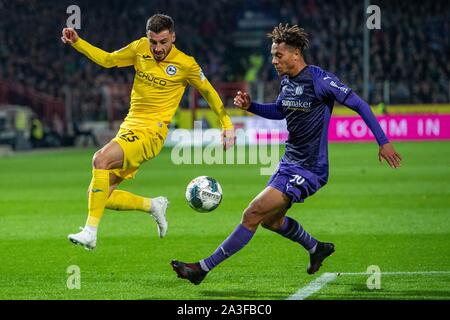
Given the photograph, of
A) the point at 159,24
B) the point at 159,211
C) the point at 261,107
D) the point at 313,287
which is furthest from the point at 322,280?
the point at 159,24

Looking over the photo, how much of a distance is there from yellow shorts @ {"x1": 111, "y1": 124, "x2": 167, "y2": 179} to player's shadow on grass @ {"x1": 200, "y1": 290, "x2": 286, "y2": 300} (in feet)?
6.54

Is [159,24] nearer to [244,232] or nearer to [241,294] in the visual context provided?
[244,232]

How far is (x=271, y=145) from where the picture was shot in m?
33.8

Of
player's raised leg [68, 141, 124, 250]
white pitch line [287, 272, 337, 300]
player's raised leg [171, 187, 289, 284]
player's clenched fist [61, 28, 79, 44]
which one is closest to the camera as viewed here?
white pitch line [287, 272, 337, 300]

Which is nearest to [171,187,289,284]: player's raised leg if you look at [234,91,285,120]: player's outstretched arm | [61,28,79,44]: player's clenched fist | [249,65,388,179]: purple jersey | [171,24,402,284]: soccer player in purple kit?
[171,24,402,284]: soccer player in purple kit

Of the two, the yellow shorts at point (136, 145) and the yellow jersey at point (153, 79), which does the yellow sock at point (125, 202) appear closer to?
the yellow shorts at point (136, 145)

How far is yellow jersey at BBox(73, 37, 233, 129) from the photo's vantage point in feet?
30.8

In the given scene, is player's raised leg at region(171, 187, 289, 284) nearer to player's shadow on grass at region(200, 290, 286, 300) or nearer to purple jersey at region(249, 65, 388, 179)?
player's shadow on grass at region(200, 290, 286, 300)

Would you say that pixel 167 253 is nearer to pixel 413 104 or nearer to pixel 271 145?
pixel 271 145

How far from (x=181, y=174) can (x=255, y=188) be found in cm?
439

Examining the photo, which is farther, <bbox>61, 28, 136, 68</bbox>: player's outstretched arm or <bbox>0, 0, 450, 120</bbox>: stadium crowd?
<bbox>0, 0, 450, 120</bbox>: stadium crowd

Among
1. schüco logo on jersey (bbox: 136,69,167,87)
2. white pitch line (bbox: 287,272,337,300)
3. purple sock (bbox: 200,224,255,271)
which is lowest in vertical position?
white pitch line (bbox: 287,272,337,300)

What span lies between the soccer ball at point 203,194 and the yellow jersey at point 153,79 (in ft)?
2.21
